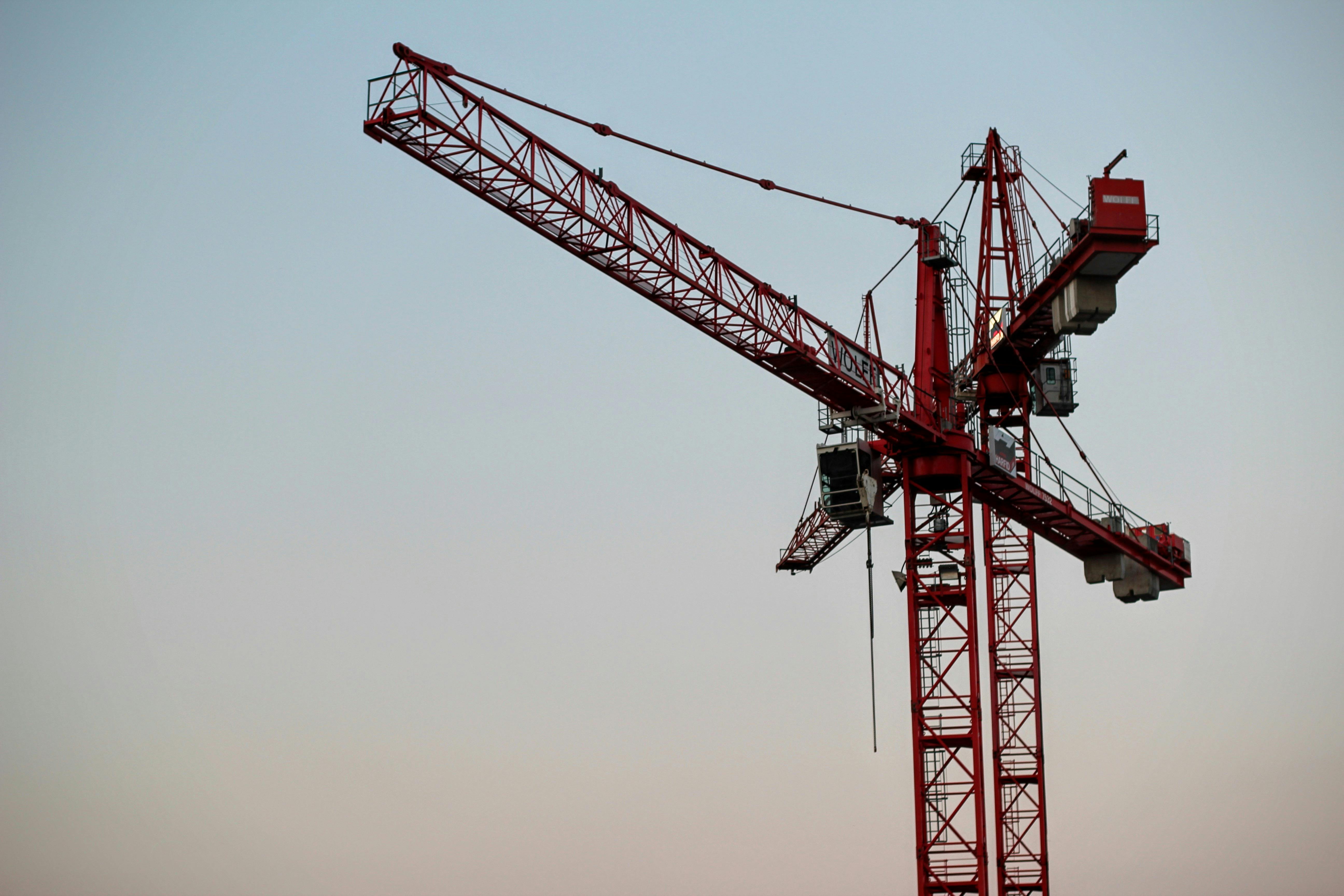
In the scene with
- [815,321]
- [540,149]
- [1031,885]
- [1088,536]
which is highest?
[540,149]

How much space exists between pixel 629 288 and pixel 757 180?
7882 millimetres

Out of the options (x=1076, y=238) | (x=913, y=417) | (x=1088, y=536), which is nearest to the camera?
(x=1076, y=238)

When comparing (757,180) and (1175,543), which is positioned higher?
(757,180)

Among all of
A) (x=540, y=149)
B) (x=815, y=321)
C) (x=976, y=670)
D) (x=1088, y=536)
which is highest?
(x=540, y=149)

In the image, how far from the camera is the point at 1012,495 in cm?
6431

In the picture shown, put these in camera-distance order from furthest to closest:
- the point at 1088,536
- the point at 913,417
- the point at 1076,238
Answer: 1. the point at 1088,536
2. the point at 913,417
3. the point at 1076,238

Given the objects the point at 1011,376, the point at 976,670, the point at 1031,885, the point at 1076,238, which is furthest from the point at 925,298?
the point at 1031,885

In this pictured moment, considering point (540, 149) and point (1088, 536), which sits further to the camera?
point (1088, 536)

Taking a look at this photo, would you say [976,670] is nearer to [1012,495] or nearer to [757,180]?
[1012,495]

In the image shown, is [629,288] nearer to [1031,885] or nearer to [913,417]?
[913,417]

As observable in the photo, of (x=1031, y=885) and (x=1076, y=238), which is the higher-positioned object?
→ (x=1076, y=238)

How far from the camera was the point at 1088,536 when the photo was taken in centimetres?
6512

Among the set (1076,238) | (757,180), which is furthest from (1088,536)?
(757,180)

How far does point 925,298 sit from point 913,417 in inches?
237
